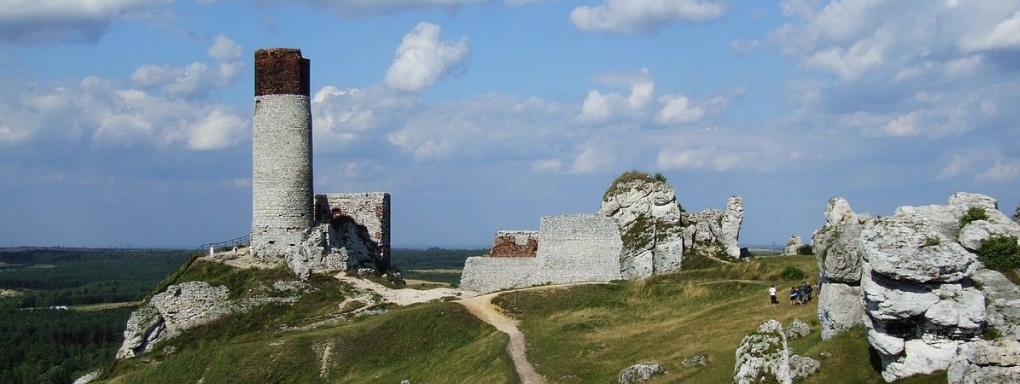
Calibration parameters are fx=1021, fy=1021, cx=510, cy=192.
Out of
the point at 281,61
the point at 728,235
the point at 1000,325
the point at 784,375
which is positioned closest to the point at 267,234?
the point at 281,61

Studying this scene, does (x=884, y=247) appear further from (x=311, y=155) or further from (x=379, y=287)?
(x=311, y=155)

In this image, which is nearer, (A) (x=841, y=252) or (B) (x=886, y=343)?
(B) (x=886, y=343)

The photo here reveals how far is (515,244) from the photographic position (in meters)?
52.6

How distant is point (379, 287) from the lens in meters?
49.5

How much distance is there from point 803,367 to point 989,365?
16.5ft

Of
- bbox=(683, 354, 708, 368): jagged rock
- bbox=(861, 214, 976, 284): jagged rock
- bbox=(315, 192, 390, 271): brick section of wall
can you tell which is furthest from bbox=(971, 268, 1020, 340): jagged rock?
bbox=(315, 192, 390, 271): brick section of wall

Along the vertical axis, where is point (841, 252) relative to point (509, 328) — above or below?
above

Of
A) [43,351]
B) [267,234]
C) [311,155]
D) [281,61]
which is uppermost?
[281,61]

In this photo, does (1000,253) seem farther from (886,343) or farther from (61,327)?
(61,327)

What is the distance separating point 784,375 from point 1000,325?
4310 mm

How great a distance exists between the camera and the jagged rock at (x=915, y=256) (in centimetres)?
2002

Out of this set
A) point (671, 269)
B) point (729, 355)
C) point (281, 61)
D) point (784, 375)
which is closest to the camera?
point (784, 375)

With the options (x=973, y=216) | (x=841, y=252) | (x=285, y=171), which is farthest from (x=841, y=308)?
(x=285, y=171)

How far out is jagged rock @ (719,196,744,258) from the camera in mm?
48156
